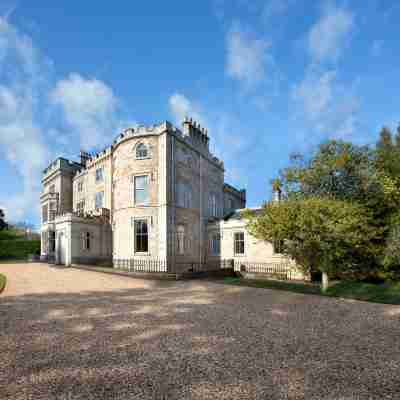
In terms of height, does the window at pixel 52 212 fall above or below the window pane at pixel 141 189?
below

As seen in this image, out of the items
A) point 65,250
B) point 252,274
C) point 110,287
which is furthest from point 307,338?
point 65,250

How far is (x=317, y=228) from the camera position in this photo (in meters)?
11.9

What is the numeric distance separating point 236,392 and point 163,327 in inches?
137

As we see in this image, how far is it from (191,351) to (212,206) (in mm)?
24463

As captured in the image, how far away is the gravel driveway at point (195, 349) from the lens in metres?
4.12

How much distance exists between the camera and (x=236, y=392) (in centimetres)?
402

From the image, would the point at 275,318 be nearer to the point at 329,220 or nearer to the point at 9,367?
the point at 329,220

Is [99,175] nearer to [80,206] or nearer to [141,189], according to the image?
[80,206]

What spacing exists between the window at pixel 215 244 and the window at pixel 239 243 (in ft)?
6.94

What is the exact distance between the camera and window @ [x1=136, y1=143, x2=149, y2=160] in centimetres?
2330

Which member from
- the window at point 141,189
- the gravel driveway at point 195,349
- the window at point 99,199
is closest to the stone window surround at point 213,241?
the window at point 141,189

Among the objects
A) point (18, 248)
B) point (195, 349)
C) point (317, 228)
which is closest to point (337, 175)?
point (317, 228)

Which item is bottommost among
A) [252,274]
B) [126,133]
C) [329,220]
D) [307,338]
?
[252,274]

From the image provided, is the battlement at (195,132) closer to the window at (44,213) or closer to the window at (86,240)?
the window at (86,240)
